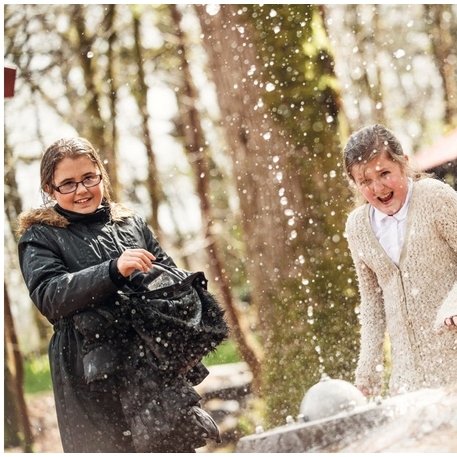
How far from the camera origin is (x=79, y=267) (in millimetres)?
2158

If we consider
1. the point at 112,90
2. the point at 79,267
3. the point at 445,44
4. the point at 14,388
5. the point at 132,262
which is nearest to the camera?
the point at 132,262

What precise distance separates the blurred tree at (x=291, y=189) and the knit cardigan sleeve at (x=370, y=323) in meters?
1.28

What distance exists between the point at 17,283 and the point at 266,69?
2.26m

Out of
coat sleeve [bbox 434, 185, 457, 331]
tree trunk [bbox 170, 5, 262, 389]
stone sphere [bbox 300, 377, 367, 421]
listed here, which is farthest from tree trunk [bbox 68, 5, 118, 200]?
stone sphere [bbox 300, 377, 367, 421]

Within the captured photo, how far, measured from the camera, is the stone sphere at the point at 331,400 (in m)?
2.06

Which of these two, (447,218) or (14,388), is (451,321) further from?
(14,388)

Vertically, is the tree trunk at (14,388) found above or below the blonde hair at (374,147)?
below

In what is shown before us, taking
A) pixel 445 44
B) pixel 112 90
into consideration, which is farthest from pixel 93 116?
pixel 445 44

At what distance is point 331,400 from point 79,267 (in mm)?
749

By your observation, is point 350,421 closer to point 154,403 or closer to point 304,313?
point 154,403

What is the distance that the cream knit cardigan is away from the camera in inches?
92.5

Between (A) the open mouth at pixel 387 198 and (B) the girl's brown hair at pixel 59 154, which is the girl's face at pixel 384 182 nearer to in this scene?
(A) the open mouth at pixel 387 198

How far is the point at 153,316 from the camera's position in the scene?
211cm

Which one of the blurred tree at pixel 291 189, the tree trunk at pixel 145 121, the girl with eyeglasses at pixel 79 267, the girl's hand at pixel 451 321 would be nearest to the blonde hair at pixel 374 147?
the girl's hand at pixel 451 321
